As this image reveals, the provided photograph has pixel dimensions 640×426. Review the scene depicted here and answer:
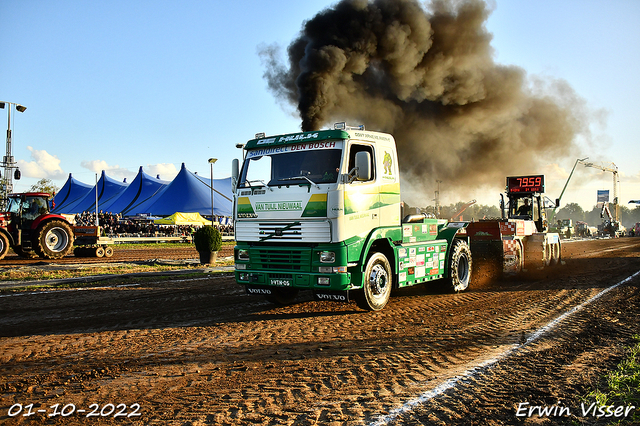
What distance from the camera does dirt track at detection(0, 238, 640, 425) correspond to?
4.02 meters

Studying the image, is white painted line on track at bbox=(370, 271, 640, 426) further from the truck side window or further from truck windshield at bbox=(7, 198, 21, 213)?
truck windshield at bbox=(7, 198, 21, 213)

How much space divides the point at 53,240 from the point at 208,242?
7.21 meters

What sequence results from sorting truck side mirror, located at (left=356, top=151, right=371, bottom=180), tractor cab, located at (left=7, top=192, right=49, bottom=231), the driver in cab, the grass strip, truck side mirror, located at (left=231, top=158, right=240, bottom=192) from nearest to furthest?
the grass strip
truck side mirror, located at (left=356, top=151, right=371, bottom=180)
truck side mirror, located at (left=231, top=158, right=240, bottom=192)
the driver in cab
tractor cab, located at (left=7, top=192, right=49, bottom=231)

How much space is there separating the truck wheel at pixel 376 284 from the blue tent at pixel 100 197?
4912 cm

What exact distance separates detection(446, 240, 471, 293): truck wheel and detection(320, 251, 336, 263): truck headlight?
433 centimetres

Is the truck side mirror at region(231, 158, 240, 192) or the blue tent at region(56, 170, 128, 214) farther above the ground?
→ the blue tent at region(56, 170, 128, 214)

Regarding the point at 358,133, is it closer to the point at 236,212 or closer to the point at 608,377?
the point at 236,212

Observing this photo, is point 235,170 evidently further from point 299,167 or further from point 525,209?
point 525,209

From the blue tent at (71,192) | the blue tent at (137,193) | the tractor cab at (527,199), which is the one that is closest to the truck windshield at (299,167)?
the tractor cab at (527,199)

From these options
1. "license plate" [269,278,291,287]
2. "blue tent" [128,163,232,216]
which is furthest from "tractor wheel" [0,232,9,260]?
"blue tent" [128,163,232,216]

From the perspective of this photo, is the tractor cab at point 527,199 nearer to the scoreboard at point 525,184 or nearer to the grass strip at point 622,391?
the scoreboard at point 525,184

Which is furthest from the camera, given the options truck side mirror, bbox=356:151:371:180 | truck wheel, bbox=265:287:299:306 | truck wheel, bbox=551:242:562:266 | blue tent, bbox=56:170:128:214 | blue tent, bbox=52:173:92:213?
blue tent, bbox=52:173:92:213

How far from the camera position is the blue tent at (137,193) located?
48.7m

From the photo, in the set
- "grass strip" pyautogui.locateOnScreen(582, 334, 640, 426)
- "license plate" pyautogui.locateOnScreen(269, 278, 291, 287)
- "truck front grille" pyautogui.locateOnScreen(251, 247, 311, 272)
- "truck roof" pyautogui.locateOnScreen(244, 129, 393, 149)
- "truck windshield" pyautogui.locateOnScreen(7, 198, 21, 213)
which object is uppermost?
"truck roof" pyautogui.locateOnScreen(244, 129, 393, 149)
